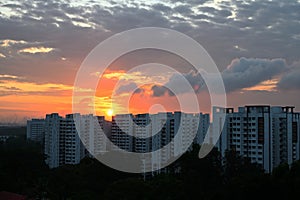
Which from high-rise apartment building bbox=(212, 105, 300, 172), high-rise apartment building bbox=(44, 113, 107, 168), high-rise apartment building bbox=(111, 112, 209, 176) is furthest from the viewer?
high-rise apartment building bbox=(44, 113, 107, 168)

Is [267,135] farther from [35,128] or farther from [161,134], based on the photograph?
[35,128]

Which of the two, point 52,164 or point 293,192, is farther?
point 52,164

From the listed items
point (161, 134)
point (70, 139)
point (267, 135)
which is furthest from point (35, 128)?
point (267, 135)

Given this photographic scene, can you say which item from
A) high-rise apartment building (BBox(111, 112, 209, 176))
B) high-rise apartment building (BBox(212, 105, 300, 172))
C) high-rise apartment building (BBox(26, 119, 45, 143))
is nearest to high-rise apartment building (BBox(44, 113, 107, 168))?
high-rise apartment building (BBox(111, 112, 209, 176))

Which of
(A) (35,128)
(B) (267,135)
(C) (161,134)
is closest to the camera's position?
(B) (267,135)

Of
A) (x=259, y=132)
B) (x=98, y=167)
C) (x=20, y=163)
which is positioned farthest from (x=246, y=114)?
(x=20, y=163)

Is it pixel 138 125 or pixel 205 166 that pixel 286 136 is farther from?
pixel 138 125

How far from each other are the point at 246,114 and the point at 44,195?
9443 millimetres

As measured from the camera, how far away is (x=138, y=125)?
78.1ft

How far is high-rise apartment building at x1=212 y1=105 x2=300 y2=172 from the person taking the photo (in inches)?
626

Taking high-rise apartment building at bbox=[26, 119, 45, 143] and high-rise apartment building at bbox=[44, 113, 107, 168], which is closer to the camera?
high-rise apartment building at bbox=[44, 113, 107, 168]

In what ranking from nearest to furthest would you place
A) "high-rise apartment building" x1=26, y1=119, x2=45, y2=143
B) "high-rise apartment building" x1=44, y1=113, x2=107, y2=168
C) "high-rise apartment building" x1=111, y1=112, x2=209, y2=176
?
"high-rise apartment building" x1=111, y1=112, x2=209, y2=176
"high-rise apartment building" x1=44, y1=113, x2=107, y2=168
"high-rise apartment building" x1=26, y1=119, x2=45, y2=143

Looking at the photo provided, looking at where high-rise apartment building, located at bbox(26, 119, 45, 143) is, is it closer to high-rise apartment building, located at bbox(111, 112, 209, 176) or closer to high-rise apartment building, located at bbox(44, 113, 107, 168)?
high-rise apartment building, located at bbox(44, 113, 107, 168)

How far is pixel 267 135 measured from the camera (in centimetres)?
1598
